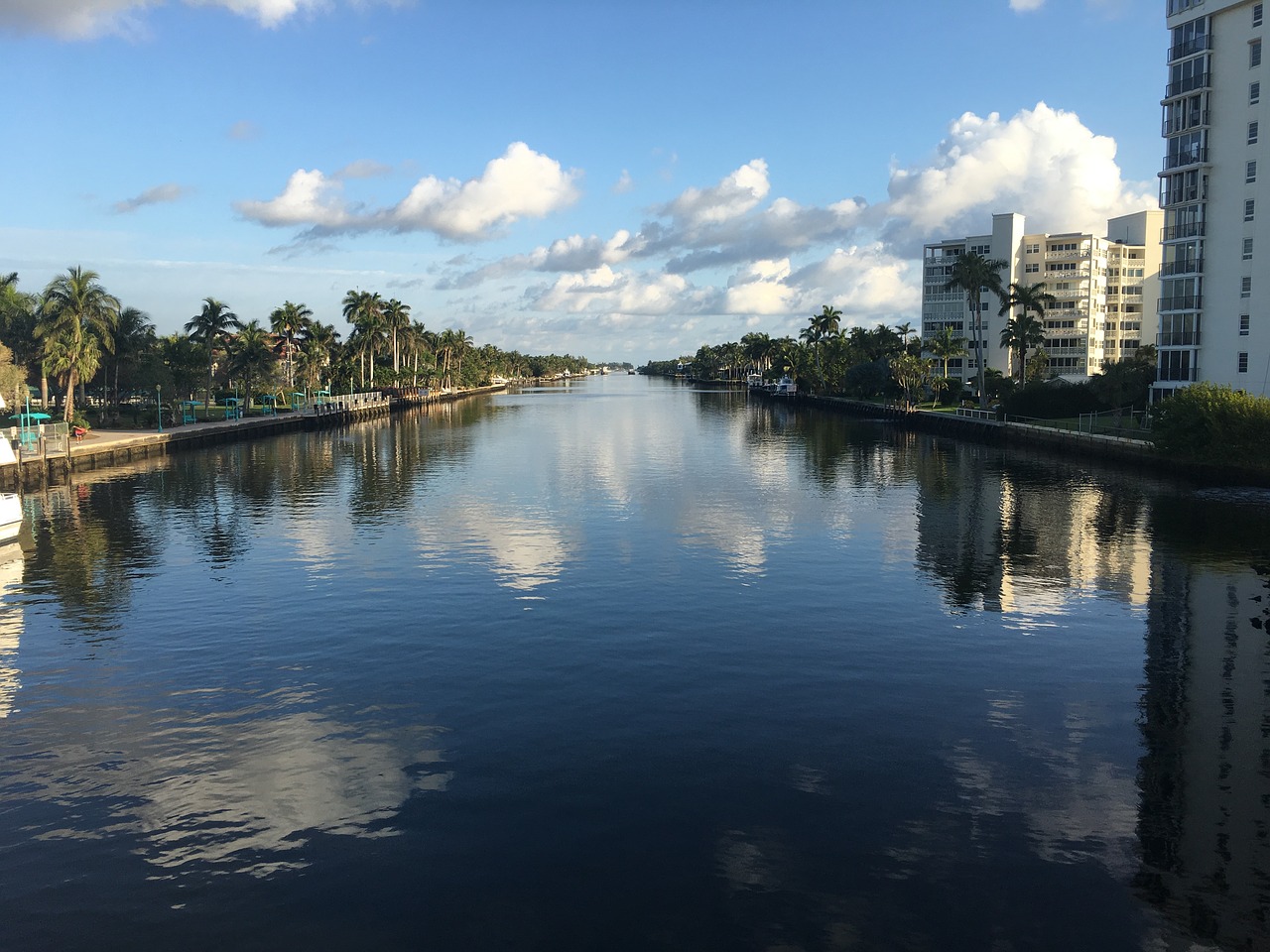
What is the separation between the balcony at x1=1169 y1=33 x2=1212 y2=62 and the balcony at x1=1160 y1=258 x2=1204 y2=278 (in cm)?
1655

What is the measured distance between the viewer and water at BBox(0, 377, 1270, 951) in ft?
43.4

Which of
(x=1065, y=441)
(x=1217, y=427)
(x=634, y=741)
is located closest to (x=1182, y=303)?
(x=1065, y=441)

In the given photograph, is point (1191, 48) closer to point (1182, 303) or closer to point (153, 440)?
point (1182, 303)

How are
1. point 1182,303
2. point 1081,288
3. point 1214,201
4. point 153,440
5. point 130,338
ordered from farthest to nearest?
point 1081,288 < point 130,338 < point 153,440 < point 1182,303 < point 1214,201

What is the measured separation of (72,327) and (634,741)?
89159 mm

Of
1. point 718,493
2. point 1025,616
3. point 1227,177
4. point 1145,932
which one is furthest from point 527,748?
point 1227,177

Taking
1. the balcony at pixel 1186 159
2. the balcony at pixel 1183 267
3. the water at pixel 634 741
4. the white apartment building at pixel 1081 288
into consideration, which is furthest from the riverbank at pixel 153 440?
the white apartment building at pixel 1081 288

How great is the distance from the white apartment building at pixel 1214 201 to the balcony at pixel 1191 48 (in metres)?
0.08

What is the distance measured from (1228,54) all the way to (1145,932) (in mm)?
85495

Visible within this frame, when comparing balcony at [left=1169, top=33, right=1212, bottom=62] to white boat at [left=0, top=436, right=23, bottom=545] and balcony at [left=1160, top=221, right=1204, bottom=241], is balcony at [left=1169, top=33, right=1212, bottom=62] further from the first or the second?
white boat at [left=0, top=436, right=23, bottom=545]

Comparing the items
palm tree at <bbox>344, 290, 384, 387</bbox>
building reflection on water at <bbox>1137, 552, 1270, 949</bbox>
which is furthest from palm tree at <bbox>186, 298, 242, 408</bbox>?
building reflection on water at <bbox>1137, 552, 1270, 949</bbox>

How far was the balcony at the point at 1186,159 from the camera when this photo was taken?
78.9 m

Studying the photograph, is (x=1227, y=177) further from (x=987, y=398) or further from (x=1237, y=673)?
(x=1237, y=673)

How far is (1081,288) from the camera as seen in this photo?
167 metres
